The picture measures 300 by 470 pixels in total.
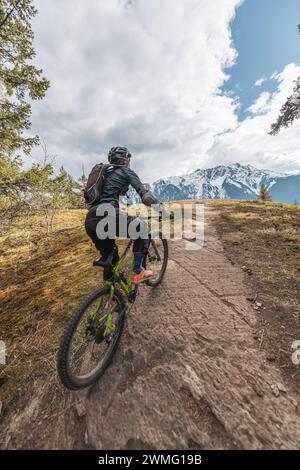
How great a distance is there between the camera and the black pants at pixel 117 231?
456cm

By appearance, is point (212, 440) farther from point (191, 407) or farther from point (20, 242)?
point (20, 242)

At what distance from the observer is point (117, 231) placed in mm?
4766

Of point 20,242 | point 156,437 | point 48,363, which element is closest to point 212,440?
point 156,437

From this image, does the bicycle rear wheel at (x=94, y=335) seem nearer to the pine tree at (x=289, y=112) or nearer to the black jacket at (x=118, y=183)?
the black jacket at (x=118, y=183)

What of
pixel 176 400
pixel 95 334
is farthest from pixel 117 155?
pixel 176 400

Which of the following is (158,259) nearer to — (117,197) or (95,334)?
(117,197)

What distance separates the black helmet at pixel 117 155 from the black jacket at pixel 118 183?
0.23 meters

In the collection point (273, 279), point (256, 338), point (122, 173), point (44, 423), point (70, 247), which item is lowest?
point (44, 423)

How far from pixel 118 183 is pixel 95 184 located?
1.64ft

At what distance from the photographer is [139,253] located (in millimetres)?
5281

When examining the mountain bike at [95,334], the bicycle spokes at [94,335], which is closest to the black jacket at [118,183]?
the mountain bike at [95,334]

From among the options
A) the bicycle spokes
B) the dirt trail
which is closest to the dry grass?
the bicycle spokes

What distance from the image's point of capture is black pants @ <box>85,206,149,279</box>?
15.0ft

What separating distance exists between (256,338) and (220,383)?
1380 millimetres
